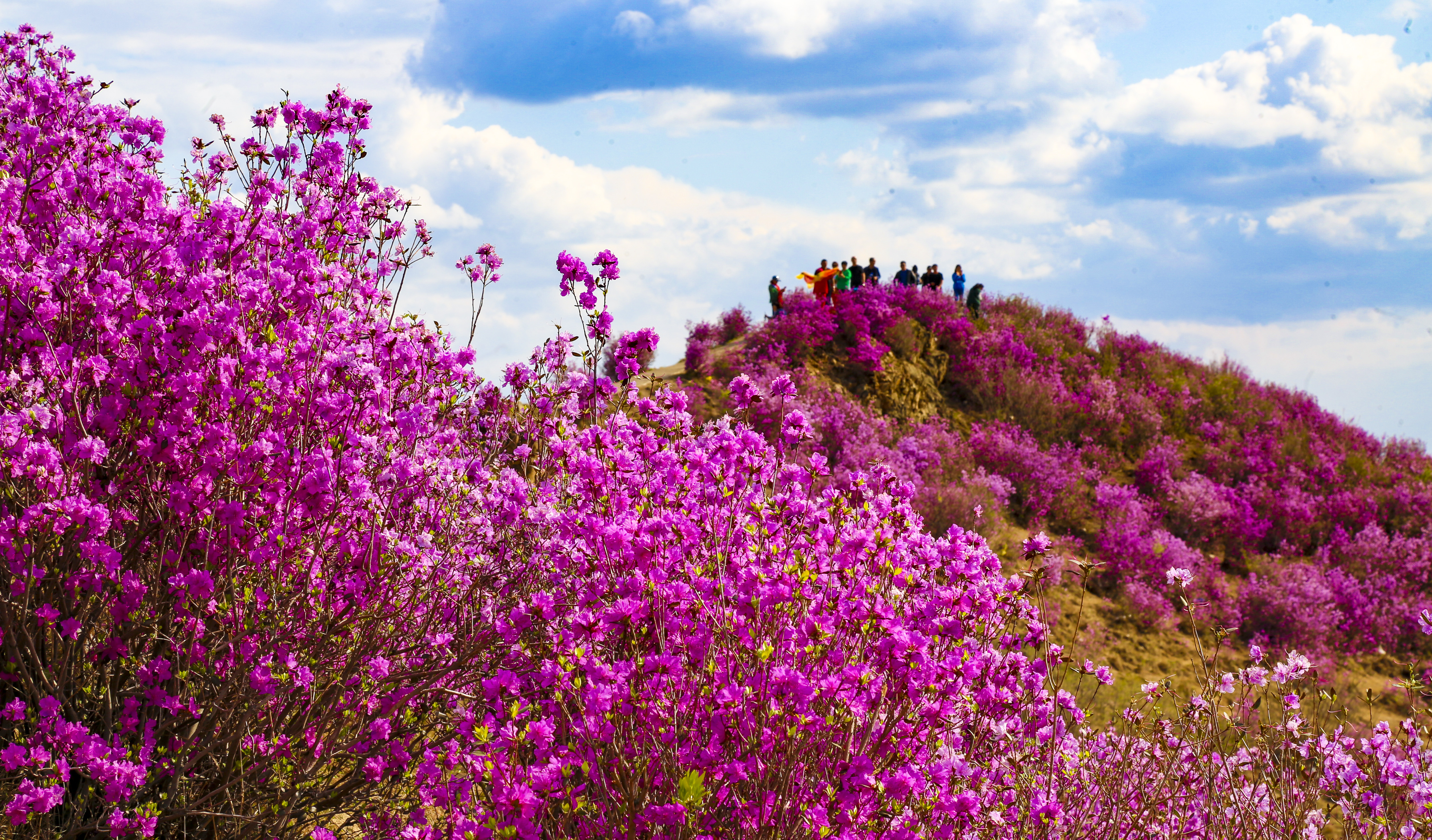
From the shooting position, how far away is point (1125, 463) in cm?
1664

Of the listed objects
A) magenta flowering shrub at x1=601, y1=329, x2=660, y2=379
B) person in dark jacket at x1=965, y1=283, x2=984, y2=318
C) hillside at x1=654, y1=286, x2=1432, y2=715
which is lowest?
hillside at x1=654, y1=286, x2=1432, y2=715

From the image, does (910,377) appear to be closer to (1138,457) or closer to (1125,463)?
(1125,463)

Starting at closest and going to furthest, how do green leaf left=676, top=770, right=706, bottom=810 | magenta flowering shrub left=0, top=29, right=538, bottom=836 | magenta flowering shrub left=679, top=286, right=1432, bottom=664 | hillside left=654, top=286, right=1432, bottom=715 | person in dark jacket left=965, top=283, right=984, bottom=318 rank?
green leaf left=676, top=770, right=706, bottom=810
magenta flowering shrub left=0, top=29, right=538, bottom=836
hillside left=654, top=286, right=1432, bottom=715
magenta flowering shrub left=679, top=286, right=1432, bottom=664
person in dark jacket left=965, top=283, right=984, bottom=318

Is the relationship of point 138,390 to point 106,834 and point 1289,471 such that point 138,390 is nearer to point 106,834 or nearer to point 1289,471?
point 106,834

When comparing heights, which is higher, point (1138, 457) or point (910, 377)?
point (910, 377)

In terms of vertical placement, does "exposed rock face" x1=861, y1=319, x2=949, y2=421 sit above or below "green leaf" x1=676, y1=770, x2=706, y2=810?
above

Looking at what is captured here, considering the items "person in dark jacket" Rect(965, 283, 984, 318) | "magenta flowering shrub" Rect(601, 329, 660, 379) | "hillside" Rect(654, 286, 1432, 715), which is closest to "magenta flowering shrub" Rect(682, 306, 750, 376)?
"hillside" Rect(654, 286, 1432, 715)

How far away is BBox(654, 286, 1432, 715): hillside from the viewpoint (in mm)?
12422

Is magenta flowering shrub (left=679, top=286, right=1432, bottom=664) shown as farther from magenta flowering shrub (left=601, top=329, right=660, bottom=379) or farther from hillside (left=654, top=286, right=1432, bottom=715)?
magenta flowering shrub (left=601, top=329, right=660, bottom=379)

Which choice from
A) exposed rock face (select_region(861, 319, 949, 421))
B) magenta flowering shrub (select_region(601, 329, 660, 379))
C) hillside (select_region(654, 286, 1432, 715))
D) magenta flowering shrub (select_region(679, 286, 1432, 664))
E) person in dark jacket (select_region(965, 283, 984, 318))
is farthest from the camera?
person in dark jacket (select_region(965, 283, 984, 318))

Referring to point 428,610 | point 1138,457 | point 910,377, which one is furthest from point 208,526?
point 1138,457

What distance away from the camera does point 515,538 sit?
4.89 metres

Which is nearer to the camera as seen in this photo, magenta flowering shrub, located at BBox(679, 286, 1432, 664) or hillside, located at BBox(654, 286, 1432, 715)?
hillside, located at BBox(654, 286, 1432, 715)

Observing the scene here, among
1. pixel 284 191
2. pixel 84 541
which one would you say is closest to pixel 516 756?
pixel 84 541
